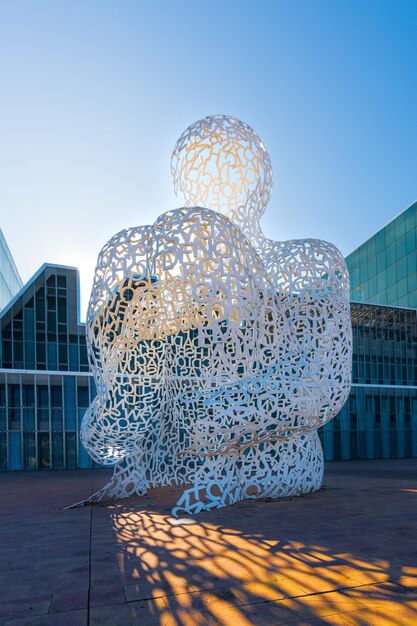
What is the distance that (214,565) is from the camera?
508 cm

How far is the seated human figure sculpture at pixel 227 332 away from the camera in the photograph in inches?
331

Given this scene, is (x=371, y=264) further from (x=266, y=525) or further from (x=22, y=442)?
(x=266, y=525)

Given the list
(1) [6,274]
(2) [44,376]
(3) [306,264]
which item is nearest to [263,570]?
(3) [306,264]

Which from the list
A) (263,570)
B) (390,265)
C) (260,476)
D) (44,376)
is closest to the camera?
(263,570)

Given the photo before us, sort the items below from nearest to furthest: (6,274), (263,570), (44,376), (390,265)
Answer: (263,570) → (44,376) → (390,265) → (6,274)

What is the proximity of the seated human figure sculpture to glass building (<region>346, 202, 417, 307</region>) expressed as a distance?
74.2ft

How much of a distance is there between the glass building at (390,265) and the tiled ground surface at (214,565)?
972 inches

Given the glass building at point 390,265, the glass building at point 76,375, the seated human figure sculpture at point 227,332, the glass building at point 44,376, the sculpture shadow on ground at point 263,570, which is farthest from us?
the glass building at point 390,265

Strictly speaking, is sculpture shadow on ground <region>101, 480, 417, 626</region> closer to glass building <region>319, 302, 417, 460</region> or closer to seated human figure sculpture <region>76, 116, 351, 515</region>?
seated human figure sculpture <region>76, 116, 351, 515</region>

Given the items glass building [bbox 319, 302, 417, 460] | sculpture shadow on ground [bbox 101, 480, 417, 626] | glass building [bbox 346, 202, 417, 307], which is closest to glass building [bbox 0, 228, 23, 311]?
glass building [bbox 319, 302, 417, 460]

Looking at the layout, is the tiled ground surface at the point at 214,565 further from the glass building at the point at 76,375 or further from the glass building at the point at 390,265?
the glass building at the point at 390,265

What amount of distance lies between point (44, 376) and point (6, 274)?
17.0m

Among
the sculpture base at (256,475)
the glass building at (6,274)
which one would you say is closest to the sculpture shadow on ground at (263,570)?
the sculpture base at (256,475)

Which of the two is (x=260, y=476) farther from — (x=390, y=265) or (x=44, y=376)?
(x=390, y=265)
